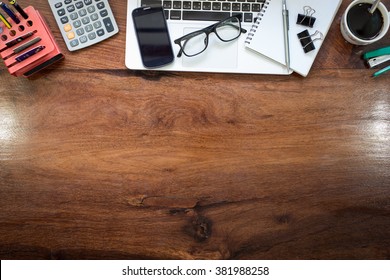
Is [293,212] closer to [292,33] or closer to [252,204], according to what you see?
[252,204]

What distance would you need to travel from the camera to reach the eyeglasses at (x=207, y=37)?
0.84m

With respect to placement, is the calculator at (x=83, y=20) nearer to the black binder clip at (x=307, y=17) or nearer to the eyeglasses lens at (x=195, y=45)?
the eyeglasses lens at (x=195, y=45)

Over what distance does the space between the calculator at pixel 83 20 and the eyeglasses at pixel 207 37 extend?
0.14 metres

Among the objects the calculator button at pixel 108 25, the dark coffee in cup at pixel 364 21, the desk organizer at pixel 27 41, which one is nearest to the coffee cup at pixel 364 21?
the dark coffee in cup at pixel 364 21

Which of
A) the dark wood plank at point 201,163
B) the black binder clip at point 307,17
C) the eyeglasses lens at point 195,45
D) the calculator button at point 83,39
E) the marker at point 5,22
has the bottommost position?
the dark wood plank at point 201,163

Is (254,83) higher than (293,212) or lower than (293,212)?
higher

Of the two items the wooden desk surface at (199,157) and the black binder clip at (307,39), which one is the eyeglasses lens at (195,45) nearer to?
the wooden desk surface at (199,157)

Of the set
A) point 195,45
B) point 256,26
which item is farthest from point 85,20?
point 256,26

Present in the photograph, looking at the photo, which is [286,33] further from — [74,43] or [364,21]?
[74,43]

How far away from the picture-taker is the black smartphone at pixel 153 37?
0.85m

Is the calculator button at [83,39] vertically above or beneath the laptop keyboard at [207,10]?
beneath

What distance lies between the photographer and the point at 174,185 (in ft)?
2.83
